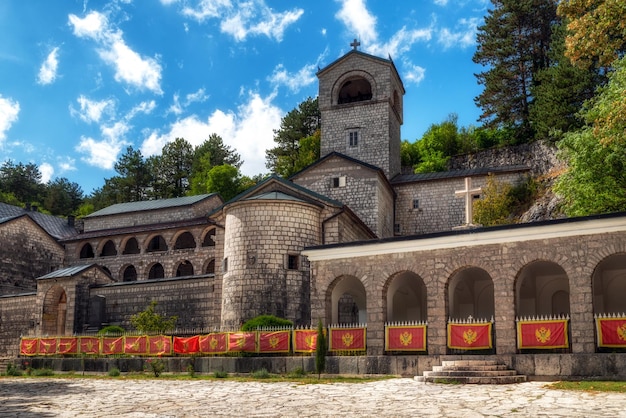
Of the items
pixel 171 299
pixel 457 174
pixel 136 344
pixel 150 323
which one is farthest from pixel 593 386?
pixel 457 174

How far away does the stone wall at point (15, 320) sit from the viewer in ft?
97.2

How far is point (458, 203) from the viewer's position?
35188 millimetres

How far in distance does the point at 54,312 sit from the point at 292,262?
12.5 meters

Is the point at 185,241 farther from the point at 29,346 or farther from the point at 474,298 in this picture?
the point at 474,298

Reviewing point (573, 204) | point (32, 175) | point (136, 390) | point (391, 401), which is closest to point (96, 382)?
point (136, 390)

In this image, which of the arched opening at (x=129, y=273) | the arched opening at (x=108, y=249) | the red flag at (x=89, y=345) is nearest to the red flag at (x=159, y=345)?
the red flag at (x=89, y=345)

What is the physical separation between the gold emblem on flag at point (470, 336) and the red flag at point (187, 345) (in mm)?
8106

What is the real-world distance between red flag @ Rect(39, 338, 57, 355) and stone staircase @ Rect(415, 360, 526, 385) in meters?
14.4

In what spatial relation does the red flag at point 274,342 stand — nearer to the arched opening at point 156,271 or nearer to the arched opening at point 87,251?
the arched opening at point 156,271

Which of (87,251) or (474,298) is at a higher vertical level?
(87,251)

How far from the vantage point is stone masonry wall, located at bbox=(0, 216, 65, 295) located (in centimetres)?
3684

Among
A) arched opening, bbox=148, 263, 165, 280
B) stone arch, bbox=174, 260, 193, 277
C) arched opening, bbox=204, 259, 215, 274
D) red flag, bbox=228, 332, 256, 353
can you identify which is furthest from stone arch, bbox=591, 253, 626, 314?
arched opening, bbox=148, 263, 165, 280

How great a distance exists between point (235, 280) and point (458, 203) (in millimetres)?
16737

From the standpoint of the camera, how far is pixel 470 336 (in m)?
15.6
